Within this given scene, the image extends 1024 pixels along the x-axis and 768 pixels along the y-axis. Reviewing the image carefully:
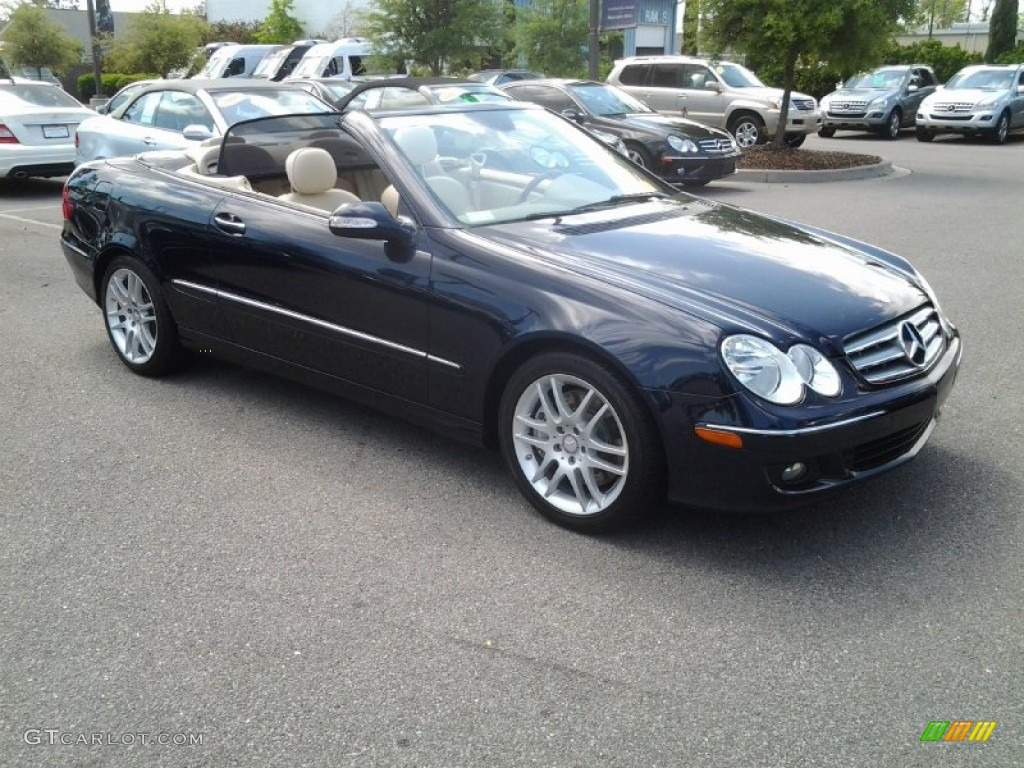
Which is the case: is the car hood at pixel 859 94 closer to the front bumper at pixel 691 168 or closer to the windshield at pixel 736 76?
the windshield at pixel 736 76

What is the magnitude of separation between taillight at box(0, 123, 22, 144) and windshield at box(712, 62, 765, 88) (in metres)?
12.3

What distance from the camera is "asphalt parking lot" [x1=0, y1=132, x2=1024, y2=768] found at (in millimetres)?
2725

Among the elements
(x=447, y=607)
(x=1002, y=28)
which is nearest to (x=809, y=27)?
(x=447, y=607)

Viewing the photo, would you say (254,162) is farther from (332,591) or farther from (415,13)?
(415,13)

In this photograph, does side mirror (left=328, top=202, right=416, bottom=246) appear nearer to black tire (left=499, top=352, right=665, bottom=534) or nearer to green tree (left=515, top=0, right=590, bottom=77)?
black tire (left=499, top=352, right=665, bottom=534)

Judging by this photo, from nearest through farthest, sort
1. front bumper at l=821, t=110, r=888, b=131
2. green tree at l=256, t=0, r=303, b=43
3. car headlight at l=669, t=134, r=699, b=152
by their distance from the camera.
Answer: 1. car headlight at l=669, t=134, r=699, b=152
2. front bumper at l=821, t=110, r=888, b=131
3. green tree at l=256, t=0, r=303, b=43

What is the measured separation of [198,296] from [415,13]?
675 inches

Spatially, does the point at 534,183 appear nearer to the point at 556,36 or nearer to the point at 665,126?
the point at 665,126

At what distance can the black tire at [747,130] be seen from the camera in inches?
741

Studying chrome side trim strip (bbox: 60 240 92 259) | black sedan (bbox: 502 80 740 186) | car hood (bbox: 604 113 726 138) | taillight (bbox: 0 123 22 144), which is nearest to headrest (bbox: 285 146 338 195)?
chrome side trim strip (bbox: 60 240 92 259)

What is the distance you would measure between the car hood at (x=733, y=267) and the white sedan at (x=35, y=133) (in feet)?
36.9

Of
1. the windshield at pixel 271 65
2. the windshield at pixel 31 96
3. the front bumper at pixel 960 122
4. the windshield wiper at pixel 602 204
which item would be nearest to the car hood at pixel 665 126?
the windshield at pixel 31 96

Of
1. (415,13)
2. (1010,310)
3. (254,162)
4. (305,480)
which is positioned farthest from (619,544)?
(415,13)

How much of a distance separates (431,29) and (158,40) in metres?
12.1
